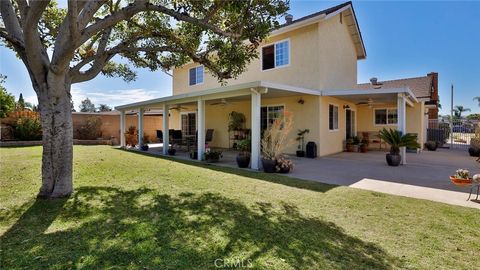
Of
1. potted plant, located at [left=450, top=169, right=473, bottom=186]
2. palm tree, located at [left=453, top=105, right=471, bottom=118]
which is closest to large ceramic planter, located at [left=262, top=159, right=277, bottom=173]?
potted plant, located at [left=450, top=169, right=473, bottom=186]

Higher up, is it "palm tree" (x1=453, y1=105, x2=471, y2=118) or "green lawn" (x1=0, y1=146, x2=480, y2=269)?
"palm tree" (x1=453, y1=105, x2=471, y2=118)

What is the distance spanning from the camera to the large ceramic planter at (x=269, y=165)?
28.1 feet

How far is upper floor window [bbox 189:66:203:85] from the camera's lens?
18.9 m

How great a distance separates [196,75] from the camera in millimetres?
19281

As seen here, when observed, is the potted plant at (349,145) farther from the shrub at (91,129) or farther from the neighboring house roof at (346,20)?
the shrub at (91,129)

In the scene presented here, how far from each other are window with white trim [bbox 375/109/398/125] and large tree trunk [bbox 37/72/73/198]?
1713 centimetres

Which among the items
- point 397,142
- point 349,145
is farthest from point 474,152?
point 397,142

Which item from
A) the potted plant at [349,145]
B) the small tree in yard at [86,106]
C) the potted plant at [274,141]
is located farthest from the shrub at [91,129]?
the small tree in yard at [86,106]

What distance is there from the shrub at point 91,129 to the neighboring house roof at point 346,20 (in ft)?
51.2

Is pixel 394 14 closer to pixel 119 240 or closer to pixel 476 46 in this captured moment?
pixel 476 46

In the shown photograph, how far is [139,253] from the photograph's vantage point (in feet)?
10.3

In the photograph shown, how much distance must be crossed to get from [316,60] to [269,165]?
666cm

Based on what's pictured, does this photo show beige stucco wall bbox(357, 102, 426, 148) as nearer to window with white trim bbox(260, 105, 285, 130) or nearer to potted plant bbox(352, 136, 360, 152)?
potted plant bbox(352, 136, 360, 152)

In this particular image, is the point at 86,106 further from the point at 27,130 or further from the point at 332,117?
the point at 332,117
